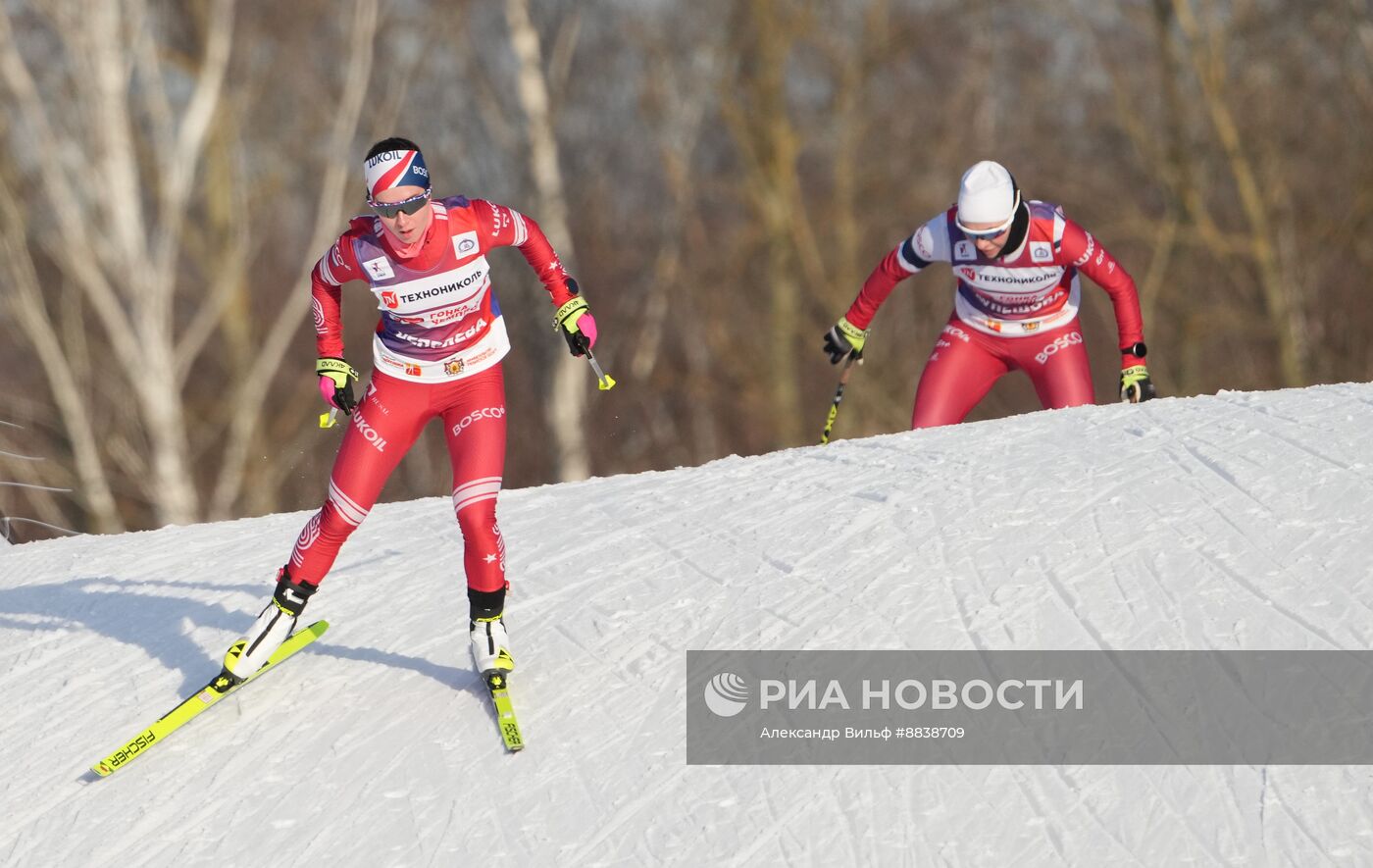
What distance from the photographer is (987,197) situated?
249 inches

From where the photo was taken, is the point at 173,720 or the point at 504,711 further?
the point at 173,720

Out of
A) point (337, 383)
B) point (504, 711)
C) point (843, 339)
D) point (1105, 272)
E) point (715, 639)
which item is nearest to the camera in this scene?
point (504, 711)

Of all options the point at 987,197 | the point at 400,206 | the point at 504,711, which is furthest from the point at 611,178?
the point at 504,711

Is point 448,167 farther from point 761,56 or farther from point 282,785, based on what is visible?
point 282,785

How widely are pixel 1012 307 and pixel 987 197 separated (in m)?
0.89

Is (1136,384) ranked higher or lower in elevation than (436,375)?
lower

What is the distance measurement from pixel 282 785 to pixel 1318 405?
187 inches

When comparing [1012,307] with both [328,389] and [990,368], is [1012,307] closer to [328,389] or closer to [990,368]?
[990,368]

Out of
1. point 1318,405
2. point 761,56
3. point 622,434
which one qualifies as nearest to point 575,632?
point 1318,405

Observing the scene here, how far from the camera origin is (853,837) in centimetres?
375

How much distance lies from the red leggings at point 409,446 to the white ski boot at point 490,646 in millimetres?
130

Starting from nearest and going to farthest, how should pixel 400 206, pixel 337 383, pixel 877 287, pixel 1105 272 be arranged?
pixel 400 206, pixel 337 383, pixel 1105 272, pixel 877 287

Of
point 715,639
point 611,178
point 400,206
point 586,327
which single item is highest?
point 400,206

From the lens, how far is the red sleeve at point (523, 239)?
4625 millimetres
